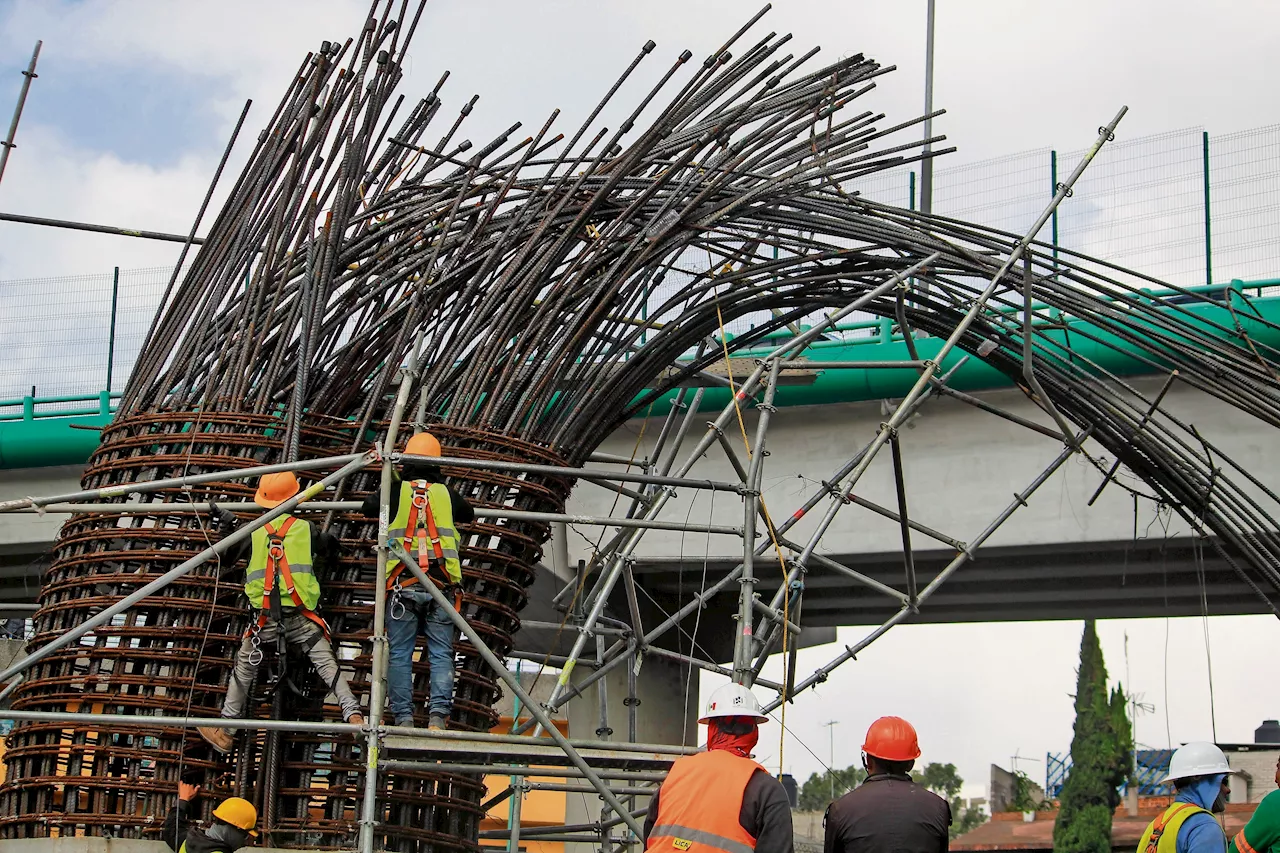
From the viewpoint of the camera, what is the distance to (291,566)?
9492 millimetres

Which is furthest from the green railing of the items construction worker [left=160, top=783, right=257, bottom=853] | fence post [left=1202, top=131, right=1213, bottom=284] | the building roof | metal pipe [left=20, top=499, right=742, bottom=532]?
the building roof

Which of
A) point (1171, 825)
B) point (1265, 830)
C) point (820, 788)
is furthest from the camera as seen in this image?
point (820, 788)

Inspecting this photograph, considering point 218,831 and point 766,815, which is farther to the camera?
point 218,831

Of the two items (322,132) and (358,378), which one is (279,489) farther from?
(322,132)

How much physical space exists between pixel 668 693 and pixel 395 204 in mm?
9071

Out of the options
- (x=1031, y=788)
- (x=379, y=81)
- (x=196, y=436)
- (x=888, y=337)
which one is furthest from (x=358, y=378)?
(x=1031, y=788)

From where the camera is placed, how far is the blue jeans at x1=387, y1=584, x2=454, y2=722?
9.45m

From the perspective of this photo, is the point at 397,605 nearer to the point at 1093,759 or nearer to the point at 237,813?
the point at 237,813

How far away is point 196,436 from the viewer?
10523mm

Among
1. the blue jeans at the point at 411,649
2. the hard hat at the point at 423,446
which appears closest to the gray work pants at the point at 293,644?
the blue jeans at the point at 411,649

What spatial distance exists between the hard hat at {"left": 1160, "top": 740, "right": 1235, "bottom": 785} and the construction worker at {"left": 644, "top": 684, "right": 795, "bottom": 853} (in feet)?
7.42

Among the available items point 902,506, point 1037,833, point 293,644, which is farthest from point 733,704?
point 1037,833

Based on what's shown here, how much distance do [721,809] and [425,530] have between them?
12.9 feet

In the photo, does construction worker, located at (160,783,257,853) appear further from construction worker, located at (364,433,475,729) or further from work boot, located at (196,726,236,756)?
construction worker, located at (364,433,475,729)
